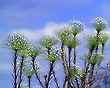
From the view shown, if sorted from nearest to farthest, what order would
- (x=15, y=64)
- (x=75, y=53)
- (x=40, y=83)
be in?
1. (x=15, y=64)
2. (x=40, y=83)
3. (x=75, y=53)

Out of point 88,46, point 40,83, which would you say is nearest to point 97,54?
point 88,46

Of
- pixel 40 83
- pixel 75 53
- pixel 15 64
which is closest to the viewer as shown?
pixel 15 64

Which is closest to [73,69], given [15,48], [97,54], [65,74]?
[65,74]

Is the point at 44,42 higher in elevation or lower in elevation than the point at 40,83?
higher

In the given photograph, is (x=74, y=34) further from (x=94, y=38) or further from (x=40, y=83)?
(x=40, y=83)

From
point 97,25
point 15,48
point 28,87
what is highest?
point 97,25

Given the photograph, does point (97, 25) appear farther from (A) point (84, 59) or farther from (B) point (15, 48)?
(B) point (15, 48)

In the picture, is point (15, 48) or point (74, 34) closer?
point (15, 48)
